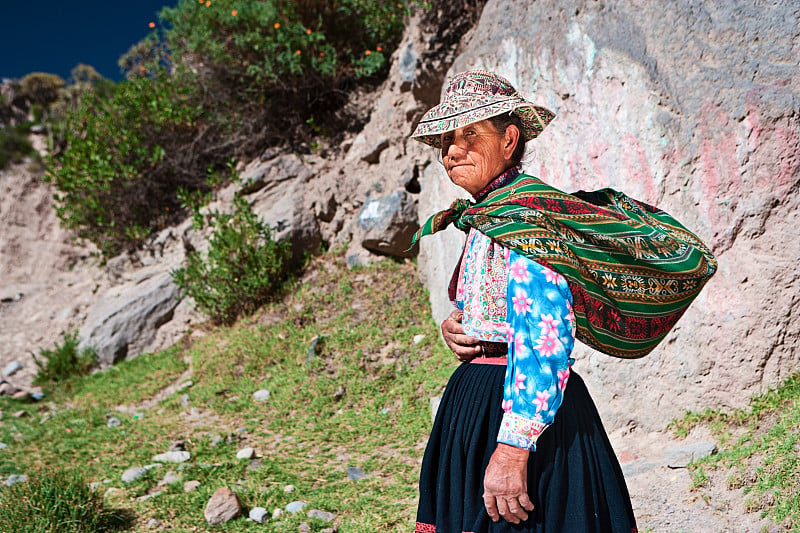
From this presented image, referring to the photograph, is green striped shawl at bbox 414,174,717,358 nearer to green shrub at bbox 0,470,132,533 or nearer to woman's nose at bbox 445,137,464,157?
woman's nose at bbox 445,137,464,157

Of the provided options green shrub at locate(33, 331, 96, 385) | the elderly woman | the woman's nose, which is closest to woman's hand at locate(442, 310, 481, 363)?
the elderly woman

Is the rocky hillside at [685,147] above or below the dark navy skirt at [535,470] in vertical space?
above

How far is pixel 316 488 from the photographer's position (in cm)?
420

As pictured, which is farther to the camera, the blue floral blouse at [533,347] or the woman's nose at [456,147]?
the woman's nose at [456,147]

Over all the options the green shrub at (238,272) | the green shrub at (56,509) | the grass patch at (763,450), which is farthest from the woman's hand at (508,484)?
the green shrub at (238,272)

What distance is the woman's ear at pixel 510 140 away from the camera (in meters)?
1.87

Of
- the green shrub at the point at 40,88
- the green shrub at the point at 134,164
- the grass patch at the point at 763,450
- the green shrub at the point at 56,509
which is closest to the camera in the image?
the grass patch at the point at 763,450

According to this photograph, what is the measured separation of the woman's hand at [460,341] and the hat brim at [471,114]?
0.56 metres

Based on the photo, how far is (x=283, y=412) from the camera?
5.41m

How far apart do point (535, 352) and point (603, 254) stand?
32cm

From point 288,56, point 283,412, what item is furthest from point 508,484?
point 288,56

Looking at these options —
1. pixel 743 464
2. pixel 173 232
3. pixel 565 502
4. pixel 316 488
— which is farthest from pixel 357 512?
pixel 173 232

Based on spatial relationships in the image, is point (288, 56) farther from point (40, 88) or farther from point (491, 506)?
point (40, 88)

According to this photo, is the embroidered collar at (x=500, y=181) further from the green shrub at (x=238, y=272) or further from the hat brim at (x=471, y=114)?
the green shrub at (x=238, y=272)
